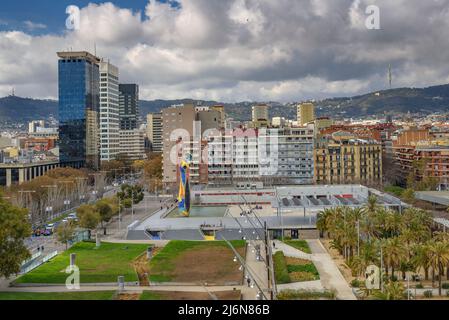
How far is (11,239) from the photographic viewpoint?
12.2 m

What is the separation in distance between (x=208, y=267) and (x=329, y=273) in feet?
10.5

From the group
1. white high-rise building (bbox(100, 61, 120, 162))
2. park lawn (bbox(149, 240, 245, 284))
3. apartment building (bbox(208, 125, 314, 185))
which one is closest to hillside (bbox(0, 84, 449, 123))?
white high-rise building (bbox(100, 61, 120, 162))

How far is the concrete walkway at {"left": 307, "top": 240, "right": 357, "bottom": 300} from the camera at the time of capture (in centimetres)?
1134

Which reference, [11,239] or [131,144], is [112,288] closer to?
[11,239]

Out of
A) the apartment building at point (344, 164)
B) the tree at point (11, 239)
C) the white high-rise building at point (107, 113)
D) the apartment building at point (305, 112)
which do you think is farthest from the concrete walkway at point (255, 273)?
the apartment building at point (305, 112)

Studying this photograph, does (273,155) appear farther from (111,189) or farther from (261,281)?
→ (261,281)

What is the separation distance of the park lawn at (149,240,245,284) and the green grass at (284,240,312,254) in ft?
5.73

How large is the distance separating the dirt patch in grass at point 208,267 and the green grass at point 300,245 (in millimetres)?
2154

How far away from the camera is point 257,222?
2103cm

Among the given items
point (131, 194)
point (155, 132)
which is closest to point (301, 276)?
point (131, 194)

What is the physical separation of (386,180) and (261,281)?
996 inches

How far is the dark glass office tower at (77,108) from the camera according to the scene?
45969 mm

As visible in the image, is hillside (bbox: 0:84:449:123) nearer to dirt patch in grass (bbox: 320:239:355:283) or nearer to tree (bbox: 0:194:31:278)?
dirt patch in grass (bbox: 320:239:355:283)
